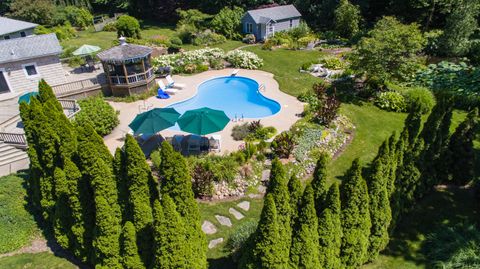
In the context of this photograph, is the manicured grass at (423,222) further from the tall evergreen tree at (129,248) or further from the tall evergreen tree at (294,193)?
the tall evergreen tree at (129,248)

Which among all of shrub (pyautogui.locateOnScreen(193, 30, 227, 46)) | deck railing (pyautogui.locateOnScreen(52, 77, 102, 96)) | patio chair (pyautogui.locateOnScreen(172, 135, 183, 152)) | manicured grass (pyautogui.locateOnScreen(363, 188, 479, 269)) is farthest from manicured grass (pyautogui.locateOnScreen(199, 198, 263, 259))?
shrub (pyautogui.locateOnScreen(193, 30, 227, 46))

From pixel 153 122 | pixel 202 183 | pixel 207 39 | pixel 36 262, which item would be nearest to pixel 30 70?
pixel 153 122

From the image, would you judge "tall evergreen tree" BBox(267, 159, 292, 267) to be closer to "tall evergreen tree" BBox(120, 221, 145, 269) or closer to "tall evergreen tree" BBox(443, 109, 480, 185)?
"tall evergreen tree" BBox(120, 221, 145, 269)

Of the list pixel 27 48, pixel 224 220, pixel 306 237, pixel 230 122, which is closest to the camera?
pixel 306 237

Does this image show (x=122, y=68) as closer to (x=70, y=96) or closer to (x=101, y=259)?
(x=70, y=96)

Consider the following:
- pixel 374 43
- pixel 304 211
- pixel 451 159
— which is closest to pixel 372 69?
pixel 374 43

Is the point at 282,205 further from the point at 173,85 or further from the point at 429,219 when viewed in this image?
the point at 173,85

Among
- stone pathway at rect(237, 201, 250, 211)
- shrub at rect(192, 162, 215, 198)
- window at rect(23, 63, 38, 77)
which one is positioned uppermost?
window at rect(23, 63, 38, 77)

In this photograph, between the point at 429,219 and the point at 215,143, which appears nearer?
the point at 429,219
